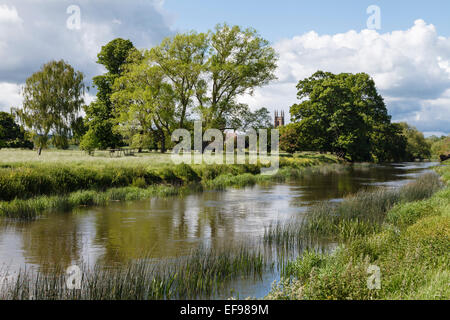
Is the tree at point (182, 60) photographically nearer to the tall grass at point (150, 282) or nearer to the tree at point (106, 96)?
the tree at point (106, 96)

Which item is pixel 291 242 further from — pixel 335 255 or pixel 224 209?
pixel 224 209

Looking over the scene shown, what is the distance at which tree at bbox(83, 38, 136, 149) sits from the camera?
175 ft

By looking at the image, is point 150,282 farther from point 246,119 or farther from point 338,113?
point 338,113

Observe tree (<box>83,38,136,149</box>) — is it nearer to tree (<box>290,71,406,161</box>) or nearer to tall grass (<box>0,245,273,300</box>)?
tree (<box>290,71,406,161</box>)

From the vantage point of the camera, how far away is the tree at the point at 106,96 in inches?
2096

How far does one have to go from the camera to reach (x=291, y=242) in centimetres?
1128

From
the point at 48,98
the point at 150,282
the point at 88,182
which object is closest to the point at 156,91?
the point at 48,98

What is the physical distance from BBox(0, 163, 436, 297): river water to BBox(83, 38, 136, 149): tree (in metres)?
35.2

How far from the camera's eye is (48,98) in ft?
147

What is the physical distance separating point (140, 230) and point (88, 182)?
8447 mm

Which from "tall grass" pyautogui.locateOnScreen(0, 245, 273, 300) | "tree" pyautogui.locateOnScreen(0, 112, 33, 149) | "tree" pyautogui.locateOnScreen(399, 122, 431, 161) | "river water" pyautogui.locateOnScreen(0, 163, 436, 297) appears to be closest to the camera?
"tall grass" pyautogui.locateOnScreen(0, 245, 273, 300)

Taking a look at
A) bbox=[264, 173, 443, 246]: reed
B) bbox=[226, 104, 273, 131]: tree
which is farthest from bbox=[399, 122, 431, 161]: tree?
bbox=[264, 173, 443, 246]: reed

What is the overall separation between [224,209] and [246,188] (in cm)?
942
